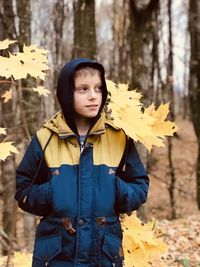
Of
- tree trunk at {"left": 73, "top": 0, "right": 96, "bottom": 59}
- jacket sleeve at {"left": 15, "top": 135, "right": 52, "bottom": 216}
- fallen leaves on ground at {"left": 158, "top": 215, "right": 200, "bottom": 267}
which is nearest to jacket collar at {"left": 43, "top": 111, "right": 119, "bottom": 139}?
jacket sleeve at {"left": 15, "top": 135, "right": 52, "bottom": 216}

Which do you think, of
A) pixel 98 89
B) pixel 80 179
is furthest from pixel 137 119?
pixel 80 179

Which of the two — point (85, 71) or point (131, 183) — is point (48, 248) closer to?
point (131, 183)

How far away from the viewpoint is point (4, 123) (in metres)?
7.24

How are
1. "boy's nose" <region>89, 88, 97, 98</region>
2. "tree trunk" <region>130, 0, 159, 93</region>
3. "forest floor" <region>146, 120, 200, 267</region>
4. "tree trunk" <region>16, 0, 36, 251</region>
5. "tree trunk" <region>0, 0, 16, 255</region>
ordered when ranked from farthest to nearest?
"tree trunk" <region>16, 0, 36, 251</region> → "tree trunk" <region>0, 0, 16, 255</region> → "tree trunk" <region>130, 0, 159, 93</region> → "forest floor" <region>146, 120, 200, 267</region> → "boy's nose" <region>89, 88, 97, 98</region>

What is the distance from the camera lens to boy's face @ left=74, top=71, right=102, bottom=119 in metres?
2.51

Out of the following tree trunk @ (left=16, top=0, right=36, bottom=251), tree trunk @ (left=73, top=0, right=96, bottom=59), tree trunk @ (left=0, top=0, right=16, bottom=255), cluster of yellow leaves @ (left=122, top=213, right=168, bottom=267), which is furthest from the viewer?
tree trunk @ (left=73, top=0, right=96, bottom=59)

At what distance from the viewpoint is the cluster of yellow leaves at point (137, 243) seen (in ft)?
10.0

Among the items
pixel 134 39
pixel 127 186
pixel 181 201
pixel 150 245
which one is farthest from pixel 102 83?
pixel 181 201

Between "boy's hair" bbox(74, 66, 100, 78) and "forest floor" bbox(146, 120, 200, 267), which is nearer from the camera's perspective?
"boy's hair" bbox(74, 66, 100, 78)

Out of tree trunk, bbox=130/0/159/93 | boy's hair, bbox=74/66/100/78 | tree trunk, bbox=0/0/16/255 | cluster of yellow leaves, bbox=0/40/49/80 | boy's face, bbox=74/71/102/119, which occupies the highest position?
tree trunk, bbox=130/0/159/93

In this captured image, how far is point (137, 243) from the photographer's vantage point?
9.93 feet

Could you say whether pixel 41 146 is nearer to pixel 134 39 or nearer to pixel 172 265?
pixel 172 265

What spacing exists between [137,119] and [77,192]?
1.97 feet

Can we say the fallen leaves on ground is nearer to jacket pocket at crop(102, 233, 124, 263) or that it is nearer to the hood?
jacket pocket at crop(102, 233, 124, 263)
